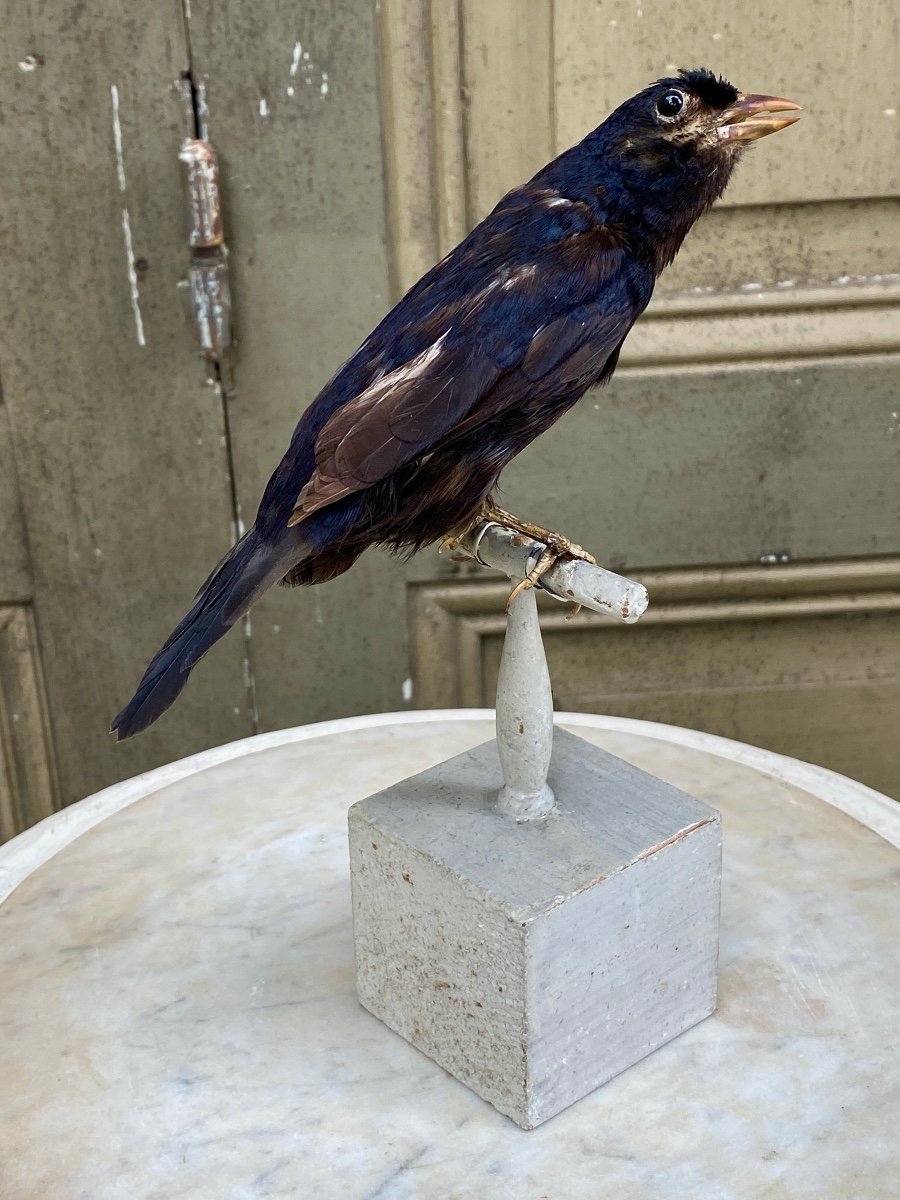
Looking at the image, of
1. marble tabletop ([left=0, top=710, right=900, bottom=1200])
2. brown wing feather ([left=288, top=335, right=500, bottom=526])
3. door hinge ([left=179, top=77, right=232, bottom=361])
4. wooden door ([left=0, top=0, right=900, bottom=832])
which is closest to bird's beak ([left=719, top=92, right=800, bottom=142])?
brown wing feather ([left=288, top=335, right=500, bottom=526])

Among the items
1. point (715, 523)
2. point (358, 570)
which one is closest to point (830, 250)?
point (715, 523)

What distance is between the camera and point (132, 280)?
1.92 meters

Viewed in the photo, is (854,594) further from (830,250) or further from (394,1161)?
(394,1161)

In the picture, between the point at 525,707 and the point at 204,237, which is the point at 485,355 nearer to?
the point at 525,707

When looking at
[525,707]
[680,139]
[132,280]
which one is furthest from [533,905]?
[132,280]

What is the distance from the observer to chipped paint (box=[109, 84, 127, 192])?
183cm

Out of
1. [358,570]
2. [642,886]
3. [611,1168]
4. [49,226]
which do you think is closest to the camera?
[611,1168]

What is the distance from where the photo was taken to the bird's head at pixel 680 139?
1074 mm

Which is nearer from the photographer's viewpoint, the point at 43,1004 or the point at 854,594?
the point at 43,1004

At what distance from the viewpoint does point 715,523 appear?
2.10 metres

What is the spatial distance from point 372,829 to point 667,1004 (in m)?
0.31

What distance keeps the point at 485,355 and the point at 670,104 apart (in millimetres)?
273

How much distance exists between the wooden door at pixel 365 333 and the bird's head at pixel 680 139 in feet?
2.72

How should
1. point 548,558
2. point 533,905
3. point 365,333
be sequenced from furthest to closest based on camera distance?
point 365,333 → point 548,558 → point 533,905
